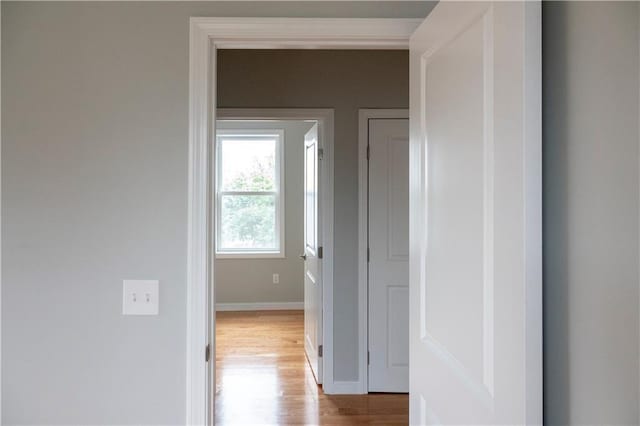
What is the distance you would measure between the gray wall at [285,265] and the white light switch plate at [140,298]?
446 cm

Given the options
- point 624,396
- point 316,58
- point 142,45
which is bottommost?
point 624,396

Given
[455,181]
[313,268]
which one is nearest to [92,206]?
[455,181]

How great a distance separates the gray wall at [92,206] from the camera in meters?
1.47

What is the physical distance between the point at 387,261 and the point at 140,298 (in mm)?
2149

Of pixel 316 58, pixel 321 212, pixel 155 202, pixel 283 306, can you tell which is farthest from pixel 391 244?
pixel 283 306

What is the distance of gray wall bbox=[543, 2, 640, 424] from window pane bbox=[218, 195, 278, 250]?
5214mm

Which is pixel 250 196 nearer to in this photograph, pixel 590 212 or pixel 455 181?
pixel 455 181

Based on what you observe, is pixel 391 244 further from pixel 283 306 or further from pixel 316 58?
pixel 283 306

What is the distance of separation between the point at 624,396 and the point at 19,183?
67.8 inches

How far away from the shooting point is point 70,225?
4.86 ft

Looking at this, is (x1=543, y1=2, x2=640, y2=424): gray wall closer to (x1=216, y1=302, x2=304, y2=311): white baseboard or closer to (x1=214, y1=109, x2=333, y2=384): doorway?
(x1=214, y1=109, x2=333, y2=384): doorway

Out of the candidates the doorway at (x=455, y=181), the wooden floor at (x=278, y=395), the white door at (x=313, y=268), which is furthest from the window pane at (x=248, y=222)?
the doorway at (x=455, y=181)

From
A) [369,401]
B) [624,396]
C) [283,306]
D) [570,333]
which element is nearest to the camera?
[624,396]

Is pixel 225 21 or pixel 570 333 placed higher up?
pixel 225 21
